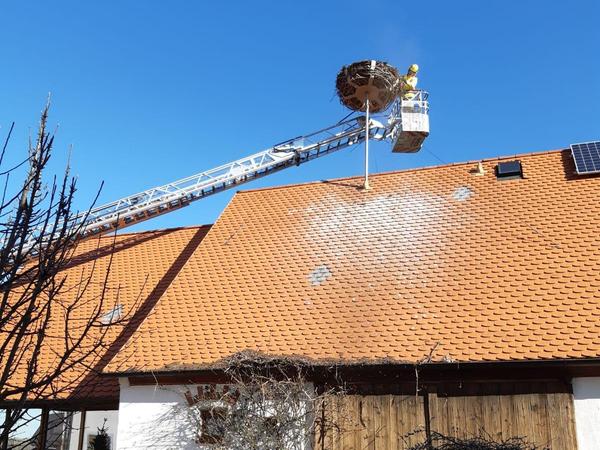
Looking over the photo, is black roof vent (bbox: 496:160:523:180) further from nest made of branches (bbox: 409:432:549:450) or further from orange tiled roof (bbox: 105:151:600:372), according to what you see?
nest made of branches (bbox: 409:432:549:450)

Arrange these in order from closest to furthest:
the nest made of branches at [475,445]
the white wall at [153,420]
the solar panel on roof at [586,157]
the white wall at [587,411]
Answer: the nest made of branches at [475,445], the white wall at [587,411], the white wall at [153,420], the solar panel on roof at [586,157]

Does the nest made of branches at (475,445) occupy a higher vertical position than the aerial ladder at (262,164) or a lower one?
lower

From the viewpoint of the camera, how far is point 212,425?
10.0 m

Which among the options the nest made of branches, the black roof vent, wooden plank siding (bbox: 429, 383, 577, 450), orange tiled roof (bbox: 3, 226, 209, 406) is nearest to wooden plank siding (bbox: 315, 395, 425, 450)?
wooden plank siding (bbox: 429, 383, 577, 450)

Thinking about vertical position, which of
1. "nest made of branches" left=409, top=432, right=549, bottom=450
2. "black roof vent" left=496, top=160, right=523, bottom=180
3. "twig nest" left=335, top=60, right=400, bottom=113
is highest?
"twig nest" left=335, top=60, right=400, bottom=113

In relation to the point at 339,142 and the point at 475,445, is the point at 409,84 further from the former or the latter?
the point at 475,445

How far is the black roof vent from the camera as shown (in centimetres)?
1412

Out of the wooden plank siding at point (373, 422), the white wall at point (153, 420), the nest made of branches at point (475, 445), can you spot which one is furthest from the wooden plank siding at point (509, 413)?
the white wall at point (153, 420)

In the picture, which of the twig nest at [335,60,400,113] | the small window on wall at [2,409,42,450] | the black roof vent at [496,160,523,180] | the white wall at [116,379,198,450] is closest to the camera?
the small window on wall at [2,409,42,450]

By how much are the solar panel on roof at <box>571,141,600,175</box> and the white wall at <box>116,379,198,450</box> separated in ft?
30.3

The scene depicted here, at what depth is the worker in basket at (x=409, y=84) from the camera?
717 inches

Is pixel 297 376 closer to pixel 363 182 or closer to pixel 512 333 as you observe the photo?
pixel 512 333

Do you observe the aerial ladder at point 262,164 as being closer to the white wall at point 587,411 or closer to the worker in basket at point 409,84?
the worker in basket at point 409,84

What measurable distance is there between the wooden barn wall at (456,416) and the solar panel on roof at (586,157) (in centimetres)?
560
